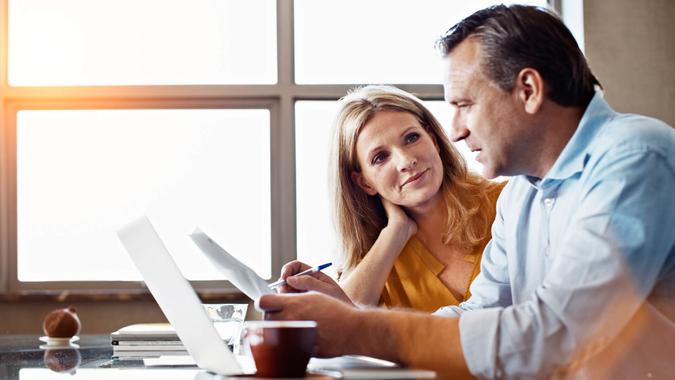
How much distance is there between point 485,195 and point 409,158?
0.31 metres

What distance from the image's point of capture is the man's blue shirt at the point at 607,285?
46.6 inches

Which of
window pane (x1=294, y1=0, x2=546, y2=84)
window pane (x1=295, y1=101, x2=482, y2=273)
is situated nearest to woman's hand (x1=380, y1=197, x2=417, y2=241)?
window pane (x1=295, y1=101, x2=482, y2=273)

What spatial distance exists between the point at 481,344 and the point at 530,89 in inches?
21.4

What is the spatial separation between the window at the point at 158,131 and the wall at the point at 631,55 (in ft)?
2.46

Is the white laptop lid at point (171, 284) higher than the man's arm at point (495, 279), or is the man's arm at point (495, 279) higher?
the white laptop lid at point (171, 284)

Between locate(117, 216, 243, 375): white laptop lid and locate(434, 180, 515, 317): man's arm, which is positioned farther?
locate(434, 180, 515, 317): man's arm

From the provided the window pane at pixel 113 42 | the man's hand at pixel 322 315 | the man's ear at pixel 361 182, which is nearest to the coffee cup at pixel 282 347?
the man's hand at pixel 322 315

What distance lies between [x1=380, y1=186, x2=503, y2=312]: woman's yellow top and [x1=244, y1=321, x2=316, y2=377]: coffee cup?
4.88 ft

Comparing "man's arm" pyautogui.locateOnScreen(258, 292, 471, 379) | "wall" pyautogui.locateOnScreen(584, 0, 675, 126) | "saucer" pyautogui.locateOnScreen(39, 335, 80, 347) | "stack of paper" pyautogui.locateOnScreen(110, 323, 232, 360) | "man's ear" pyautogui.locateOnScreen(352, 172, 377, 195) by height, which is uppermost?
"wall" pyautogui.locateOnScreen(584, 0, 675, 126)

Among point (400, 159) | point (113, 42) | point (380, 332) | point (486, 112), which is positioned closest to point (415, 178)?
point (400, 159)

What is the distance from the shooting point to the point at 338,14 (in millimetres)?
3902

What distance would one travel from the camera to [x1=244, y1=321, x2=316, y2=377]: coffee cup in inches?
38.4

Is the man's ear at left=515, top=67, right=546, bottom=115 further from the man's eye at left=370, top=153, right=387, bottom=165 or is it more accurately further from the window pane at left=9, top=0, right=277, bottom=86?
the window pane at left=9, top=0, right=277, bottom=86

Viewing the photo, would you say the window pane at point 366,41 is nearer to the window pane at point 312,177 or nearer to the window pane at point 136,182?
the window pane at point 312,177
